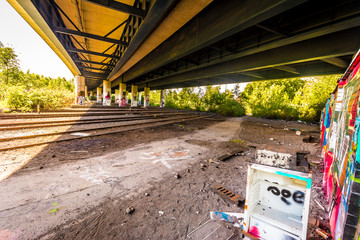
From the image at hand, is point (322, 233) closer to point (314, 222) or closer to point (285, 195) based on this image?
point (314, 222)

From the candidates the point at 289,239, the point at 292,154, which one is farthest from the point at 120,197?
the point at 292,154

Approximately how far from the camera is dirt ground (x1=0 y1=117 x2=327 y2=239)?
2.52 m

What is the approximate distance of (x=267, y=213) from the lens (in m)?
2.43

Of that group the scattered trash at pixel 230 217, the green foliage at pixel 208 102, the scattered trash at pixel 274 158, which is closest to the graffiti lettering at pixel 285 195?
the scattered trash at pixel 274 158

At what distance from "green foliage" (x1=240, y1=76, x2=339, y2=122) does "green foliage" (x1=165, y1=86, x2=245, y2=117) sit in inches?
168

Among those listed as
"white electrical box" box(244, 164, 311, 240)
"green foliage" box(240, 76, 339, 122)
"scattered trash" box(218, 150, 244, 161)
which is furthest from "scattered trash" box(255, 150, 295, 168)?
"green foliage" box(240, 76, 339, 122)

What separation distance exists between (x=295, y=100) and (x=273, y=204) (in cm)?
2936

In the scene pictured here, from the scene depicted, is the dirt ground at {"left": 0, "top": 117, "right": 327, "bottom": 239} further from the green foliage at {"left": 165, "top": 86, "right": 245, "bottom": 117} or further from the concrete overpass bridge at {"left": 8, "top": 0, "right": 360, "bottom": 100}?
the green foliage at {"left": 165, "top": 86, "right": 245, "bottom": 117}

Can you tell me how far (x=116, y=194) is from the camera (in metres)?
3.48

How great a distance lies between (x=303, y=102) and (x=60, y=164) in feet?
99.8

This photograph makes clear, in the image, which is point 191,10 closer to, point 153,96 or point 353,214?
point 353,214

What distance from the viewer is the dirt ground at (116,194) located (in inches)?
99.3

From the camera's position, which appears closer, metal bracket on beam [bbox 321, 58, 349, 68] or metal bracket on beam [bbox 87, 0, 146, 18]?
metal bracket on beam [bbox 87, 0, 146, 18]

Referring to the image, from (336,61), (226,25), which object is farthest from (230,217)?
(336,61)
